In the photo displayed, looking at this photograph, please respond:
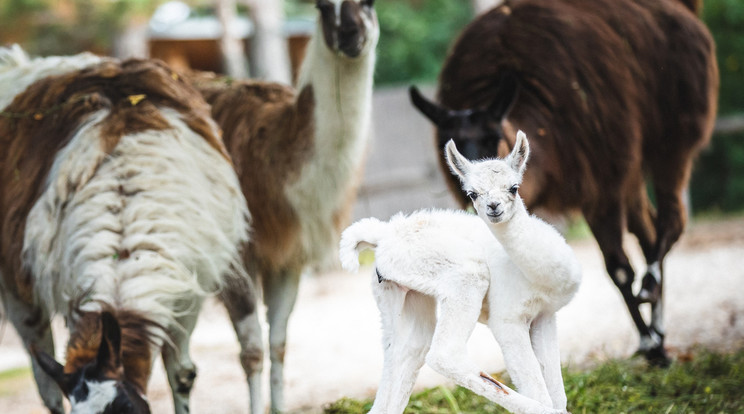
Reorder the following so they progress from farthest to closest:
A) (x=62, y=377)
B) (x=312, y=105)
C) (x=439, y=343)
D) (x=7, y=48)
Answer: (x=7, y=48), (x=312, y=105), (x=62, y=377), (x=439, y=343)

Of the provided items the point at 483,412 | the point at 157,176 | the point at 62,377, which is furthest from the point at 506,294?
the point at 157,176

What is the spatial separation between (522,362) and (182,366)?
2244 millimetres

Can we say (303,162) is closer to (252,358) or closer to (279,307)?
(279,307)

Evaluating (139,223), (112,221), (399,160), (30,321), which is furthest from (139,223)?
(399,160)

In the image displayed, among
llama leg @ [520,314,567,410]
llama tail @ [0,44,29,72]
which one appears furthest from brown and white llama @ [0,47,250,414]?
llama leg @ [520,314,567,410]

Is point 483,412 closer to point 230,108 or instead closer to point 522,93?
point 522,93

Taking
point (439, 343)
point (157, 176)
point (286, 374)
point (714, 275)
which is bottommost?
point (714, 275)

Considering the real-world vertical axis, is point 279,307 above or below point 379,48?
above

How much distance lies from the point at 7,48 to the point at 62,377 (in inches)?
128

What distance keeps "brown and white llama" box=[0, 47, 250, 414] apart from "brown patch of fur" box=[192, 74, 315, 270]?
37 centimetres

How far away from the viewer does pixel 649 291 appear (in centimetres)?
490

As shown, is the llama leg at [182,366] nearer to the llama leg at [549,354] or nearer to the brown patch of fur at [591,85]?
the brown patch of fur at [591,85]

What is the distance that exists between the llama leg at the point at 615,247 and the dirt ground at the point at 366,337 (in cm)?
29

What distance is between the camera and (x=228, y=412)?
5.50 m
